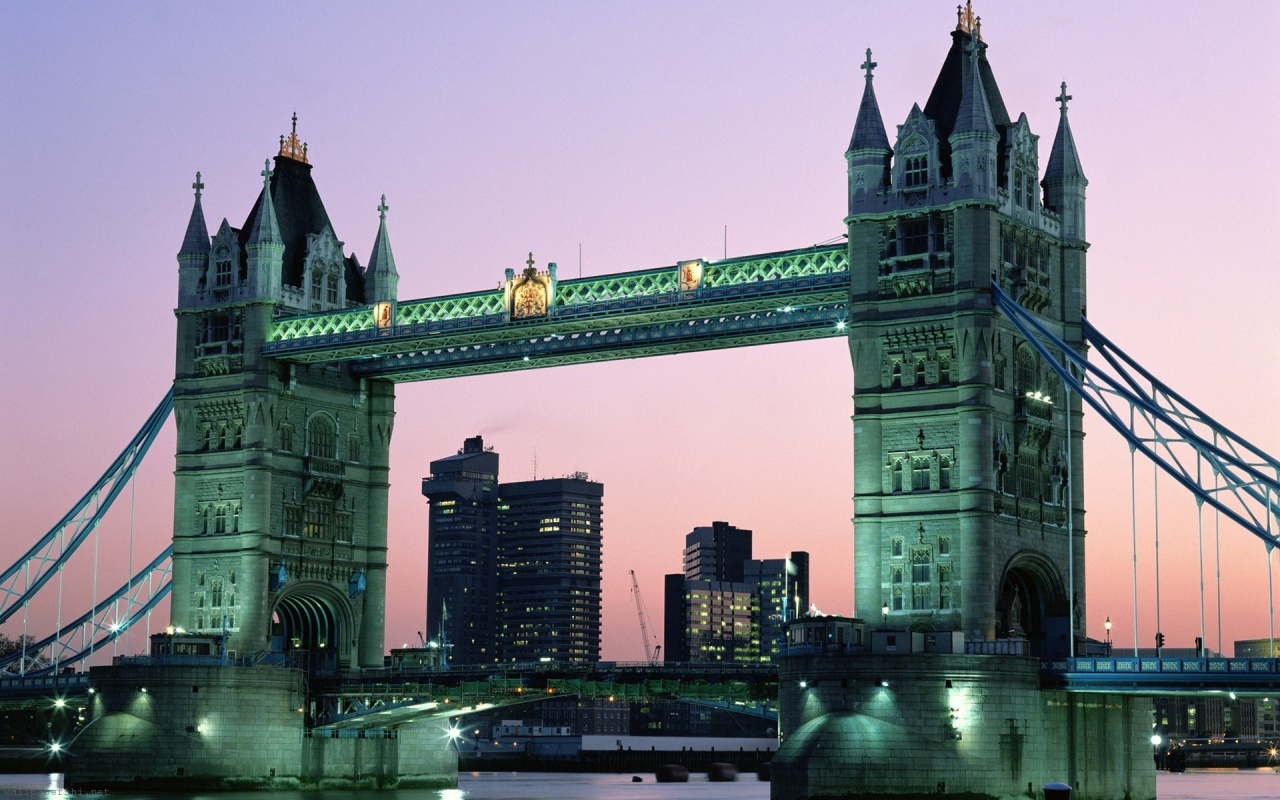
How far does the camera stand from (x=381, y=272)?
127625 millimetres

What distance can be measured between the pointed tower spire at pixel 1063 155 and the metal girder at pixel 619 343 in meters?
12.4

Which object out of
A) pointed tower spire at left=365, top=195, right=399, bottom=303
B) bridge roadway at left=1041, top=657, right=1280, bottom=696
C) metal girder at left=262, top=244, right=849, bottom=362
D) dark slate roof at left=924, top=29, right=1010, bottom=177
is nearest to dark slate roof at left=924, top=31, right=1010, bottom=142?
dark slate roof at left=924, top=29, right=1010, bottom=177

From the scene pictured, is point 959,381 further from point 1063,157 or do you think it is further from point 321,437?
point 321,437

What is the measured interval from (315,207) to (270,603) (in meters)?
24.9

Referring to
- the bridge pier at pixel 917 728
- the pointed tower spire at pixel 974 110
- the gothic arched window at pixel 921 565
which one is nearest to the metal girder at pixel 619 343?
the pointed tower spire at pixel 974 110

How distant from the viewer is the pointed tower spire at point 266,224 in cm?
12162

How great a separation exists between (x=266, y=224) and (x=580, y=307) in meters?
22.5

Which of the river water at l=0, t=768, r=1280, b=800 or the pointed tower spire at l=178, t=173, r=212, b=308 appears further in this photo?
the pointed tower spire at l=178, t=173, r=212, b=308

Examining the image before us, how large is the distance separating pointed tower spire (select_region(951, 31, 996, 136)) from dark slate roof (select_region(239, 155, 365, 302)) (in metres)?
43.5

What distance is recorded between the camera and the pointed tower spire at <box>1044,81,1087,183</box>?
104 m

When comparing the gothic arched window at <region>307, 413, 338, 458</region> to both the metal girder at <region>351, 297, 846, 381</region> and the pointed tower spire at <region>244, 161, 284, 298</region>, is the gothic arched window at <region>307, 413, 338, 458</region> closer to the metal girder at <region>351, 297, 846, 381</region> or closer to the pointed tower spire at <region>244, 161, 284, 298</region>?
the metal girder at <region>351, 297, 846, 381</region>

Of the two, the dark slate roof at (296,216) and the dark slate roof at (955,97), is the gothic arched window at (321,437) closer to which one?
the dark slate roof at (296,216)

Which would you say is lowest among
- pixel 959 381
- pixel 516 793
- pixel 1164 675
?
pixel 516 793

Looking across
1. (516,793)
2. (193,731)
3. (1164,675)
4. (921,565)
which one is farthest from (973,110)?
(516,793)
